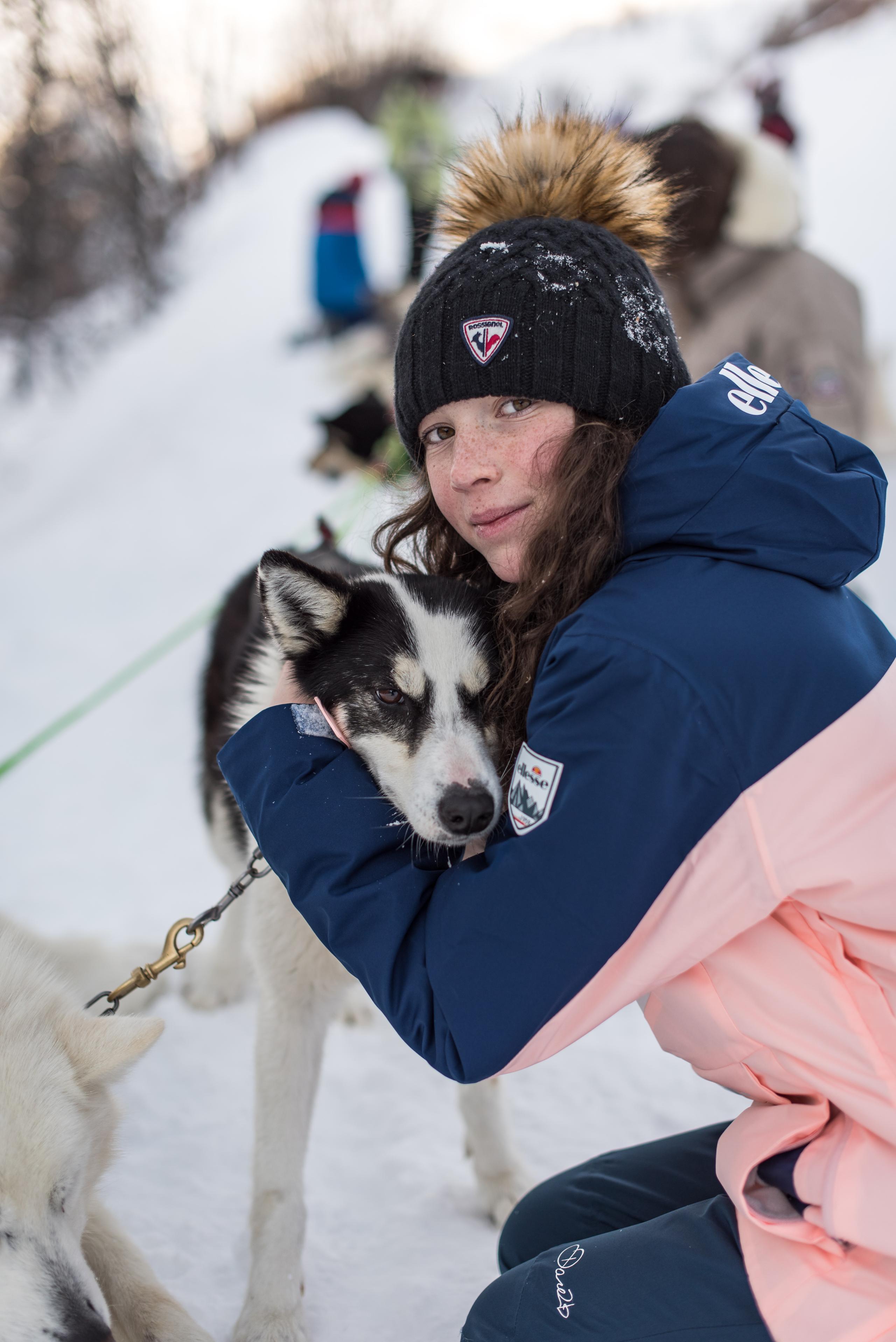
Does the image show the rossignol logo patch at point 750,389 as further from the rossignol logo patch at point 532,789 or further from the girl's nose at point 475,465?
the rossignol logo patch at point 532,789

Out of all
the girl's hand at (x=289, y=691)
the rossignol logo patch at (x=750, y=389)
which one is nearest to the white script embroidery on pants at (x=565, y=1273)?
the girl's hand at (x=289, y=691)

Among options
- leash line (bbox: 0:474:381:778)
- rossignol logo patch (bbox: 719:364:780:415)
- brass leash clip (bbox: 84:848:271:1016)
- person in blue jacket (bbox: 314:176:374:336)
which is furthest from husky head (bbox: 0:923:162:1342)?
person in blue jacket (bbox: 314:176:374:336)

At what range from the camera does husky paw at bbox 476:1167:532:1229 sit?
1979mm

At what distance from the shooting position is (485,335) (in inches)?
56.5

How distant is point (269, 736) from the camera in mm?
1484

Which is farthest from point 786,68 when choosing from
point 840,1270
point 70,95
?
point 840,1270

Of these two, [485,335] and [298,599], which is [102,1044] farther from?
[485,335]

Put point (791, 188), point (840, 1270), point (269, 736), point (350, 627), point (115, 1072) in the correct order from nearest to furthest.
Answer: point (840, 1270) < point (115, 1072) < point (269, 736) < point (350, 627) < point (791, 188)

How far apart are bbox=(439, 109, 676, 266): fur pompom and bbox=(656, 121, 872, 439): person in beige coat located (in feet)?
5.92

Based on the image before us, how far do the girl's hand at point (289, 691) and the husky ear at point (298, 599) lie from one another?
0.04 m

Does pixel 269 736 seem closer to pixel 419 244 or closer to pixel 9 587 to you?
pixel 419 244

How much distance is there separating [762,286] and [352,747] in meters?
2.95

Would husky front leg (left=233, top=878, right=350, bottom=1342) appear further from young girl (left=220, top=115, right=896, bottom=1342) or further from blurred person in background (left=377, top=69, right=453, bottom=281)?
blurred person in background (left=377, top=69, right=453, bottom=281)

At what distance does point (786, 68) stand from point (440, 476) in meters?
15.2
